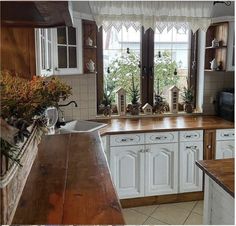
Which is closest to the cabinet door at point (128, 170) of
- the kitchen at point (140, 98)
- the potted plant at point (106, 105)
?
the kitchen at point (140, 98)

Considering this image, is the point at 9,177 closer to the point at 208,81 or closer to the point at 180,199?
the point at 180,199

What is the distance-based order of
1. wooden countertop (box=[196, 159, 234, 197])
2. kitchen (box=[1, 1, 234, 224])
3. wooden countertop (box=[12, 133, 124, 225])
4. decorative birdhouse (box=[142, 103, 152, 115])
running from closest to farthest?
wooden countertop (box=[12, 133, 124, 225]) → wooden countertop (box=[196, 159, 234, 197]) → kitchen (box=[1, 1, 234, 224]) → decorative birdhouse (box=[142, 103, 152, 115])

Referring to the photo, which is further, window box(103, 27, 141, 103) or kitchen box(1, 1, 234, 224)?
window box(103, 27, 141, 103)

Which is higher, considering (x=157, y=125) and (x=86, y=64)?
(x=86, y=64)

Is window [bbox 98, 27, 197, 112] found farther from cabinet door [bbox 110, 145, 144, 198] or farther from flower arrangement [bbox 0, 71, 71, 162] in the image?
flower arrangement [bbox 0, 71, 71, 162]

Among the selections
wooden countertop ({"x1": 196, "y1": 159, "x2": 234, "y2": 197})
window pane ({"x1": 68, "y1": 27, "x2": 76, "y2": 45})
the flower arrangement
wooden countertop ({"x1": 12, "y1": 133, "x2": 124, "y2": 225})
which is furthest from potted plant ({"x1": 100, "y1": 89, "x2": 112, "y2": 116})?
the flower arrangement

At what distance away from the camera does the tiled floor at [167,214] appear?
2.75m

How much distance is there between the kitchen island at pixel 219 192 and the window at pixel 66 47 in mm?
1774

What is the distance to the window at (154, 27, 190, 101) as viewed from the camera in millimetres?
3594

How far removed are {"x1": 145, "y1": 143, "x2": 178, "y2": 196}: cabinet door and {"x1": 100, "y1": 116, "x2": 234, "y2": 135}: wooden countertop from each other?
0.19 m

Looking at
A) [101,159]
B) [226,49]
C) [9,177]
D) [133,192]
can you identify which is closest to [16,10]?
[9,177]

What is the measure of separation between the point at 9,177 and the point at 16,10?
2.27ft

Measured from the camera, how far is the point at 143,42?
3.54 m

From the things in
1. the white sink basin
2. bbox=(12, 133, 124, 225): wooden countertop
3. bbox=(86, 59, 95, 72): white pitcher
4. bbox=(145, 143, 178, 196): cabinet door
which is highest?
bbox=(86, 59, 95, 72): white pitcher
